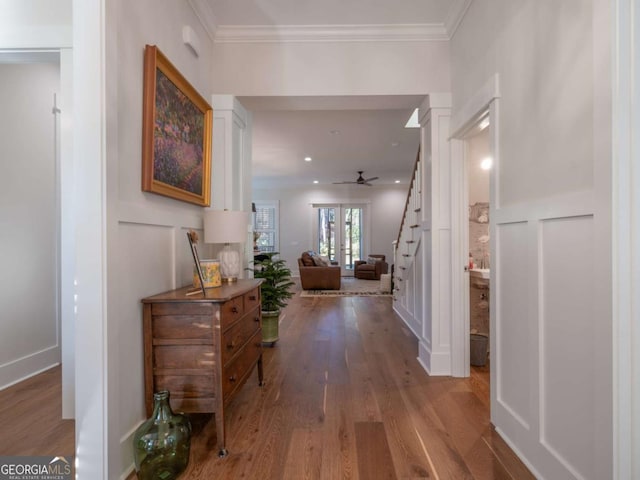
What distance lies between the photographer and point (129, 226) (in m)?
1.64

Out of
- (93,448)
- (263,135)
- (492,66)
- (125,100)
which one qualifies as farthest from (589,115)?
(263,135)

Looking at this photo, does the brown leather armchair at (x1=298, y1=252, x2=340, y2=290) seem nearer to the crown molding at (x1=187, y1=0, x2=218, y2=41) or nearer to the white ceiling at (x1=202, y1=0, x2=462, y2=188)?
the white ceiling at (x1=202, y1=0, x2=462, y2=188)

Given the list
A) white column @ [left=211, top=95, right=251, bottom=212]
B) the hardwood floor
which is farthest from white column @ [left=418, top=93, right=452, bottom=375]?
the hardwood floor

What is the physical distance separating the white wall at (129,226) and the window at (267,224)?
27.4 feet

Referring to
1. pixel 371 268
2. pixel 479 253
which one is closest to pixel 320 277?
pixel 371 268

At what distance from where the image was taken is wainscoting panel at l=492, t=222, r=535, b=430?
67.2 inches

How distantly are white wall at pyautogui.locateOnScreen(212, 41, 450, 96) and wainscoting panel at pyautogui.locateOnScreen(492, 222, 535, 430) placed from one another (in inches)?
62.2

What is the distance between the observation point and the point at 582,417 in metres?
1.33

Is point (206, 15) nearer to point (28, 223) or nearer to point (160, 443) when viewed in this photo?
point (28, 223)

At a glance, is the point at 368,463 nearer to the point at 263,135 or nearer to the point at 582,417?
the point at 582,417

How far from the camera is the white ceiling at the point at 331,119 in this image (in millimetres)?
2582

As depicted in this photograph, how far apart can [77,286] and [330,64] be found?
248 cm

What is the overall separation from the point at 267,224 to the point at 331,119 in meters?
6.15

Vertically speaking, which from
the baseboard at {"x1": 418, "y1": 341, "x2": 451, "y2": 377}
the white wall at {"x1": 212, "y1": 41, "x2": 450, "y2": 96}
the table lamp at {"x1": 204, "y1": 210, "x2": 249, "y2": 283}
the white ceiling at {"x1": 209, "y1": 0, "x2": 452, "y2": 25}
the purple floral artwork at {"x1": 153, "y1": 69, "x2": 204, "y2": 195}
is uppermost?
the white ceiling at {"x1": 209, "y1": 0, "x2": 452, "y2": 25}
